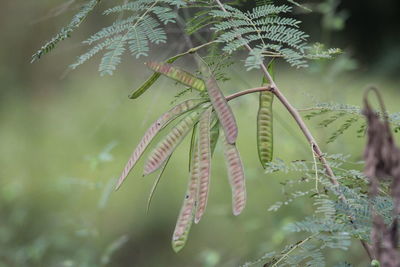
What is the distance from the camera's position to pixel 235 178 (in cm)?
68

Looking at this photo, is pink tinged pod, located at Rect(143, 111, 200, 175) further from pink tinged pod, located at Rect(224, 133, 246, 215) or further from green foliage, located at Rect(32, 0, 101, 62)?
green foliage, located at Rect(32, 0, 101, 62)

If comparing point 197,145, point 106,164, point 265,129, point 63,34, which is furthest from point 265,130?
point 106,164

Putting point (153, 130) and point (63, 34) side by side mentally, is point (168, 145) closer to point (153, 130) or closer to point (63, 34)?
point (153, 130)

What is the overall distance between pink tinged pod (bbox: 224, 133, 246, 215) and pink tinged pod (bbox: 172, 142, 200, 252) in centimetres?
4

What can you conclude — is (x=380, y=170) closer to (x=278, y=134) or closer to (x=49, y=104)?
(x=278, y=134)

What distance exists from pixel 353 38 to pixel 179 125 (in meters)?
5.57

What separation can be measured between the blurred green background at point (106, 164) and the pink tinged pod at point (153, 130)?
778 mm

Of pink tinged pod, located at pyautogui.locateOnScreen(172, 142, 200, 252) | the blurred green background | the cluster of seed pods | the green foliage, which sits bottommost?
the blurred green background

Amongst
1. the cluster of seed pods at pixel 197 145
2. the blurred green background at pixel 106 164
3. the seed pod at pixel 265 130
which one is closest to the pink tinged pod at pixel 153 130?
the cluster of seed pods at pixel 197 145

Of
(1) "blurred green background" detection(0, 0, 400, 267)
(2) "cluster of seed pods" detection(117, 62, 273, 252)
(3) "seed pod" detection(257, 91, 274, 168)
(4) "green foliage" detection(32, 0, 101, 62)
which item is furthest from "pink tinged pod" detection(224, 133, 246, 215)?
(1) "blurred green background" detection(0, 0, 400, 267)

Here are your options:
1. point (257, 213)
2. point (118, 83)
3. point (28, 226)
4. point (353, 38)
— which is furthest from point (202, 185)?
point (353, 38)

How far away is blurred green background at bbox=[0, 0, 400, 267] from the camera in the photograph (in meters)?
2.05

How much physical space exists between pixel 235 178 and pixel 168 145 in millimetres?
89

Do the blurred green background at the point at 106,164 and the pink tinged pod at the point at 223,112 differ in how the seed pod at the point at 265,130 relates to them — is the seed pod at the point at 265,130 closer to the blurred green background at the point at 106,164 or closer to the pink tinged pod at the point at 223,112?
the pink tinged pod at the point at 223,112
